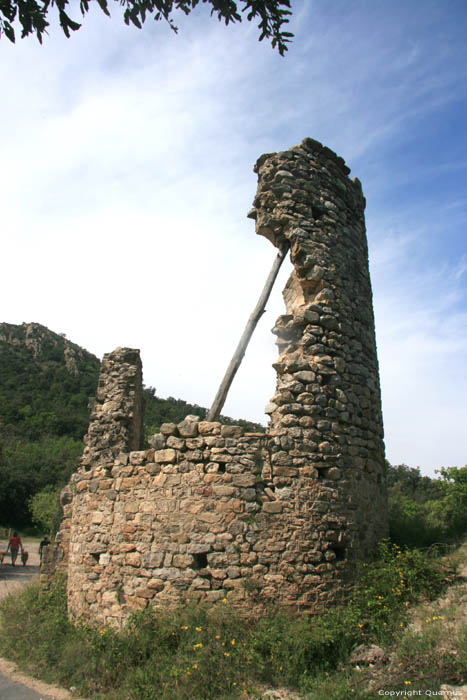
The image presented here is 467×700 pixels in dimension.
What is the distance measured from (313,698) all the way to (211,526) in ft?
6.45

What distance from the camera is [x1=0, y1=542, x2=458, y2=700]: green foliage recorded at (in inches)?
179

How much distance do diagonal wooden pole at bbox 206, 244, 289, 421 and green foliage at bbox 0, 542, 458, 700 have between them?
2.48m

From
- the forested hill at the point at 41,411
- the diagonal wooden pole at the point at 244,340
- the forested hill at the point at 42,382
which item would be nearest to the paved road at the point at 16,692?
the diagonal wooden pole at the point at 244,340

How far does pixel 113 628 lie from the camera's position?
5.62 meters

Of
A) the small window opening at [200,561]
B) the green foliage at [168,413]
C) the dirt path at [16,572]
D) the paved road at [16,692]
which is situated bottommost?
the dirt path at [16,572]

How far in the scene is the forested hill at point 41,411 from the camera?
32250mm

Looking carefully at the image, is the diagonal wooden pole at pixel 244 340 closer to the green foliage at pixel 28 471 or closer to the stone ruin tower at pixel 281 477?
the stone ruin tower at pixel 281 477

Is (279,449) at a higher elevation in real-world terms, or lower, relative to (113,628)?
higher

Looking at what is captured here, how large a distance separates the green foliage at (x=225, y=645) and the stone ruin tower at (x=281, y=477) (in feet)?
0.77

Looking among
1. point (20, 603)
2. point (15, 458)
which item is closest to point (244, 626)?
point (20, 603)

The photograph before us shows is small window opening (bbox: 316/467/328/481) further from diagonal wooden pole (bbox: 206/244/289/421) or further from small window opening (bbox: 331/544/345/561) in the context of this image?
diagonal wooden pole (bbox: 206/244/289/421)

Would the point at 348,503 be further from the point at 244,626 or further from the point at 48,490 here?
the point at 48,490

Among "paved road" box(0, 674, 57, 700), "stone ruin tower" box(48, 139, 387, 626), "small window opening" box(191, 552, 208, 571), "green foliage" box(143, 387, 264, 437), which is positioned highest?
"green foliage" box(143, 387, 264, 437)

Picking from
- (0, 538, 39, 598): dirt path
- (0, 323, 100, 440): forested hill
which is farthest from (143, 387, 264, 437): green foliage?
(0, 538, 39, 598): dirt path
